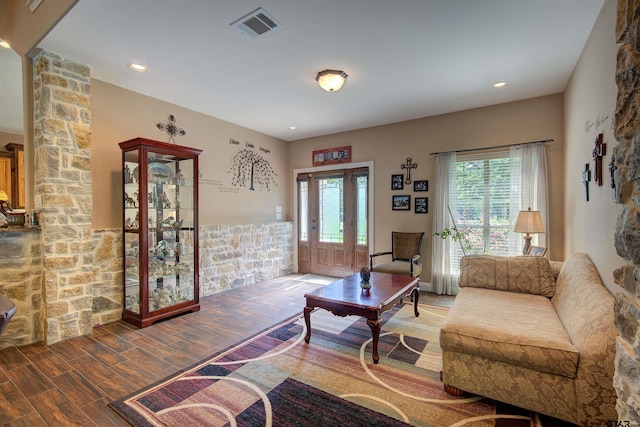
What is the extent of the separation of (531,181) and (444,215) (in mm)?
1185

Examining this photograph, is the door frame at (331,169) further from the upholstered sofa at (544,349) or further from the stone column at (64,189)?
the stone column at (64,189)

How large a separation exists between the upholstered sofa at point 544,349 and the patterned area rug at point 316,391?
0.20m

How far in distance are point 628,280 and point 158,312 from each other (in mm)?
3937

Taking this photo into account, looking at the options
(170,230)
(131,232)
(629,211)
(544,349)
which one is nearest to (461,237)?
(544,349)

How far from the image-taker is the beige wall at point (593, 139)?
2.04 m

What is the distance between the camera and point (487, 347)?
74.1 inches

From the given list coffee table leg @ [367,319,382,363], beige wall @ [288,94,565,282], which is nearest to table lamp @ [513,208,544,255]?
beige wall @ [288,94,565,282]

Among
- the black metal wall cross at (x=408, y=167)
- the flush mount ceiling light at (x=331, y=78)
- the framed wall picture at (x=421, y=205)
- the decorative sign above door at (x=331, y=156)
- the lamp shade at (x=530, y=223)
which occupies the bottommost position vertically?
the lamp shade at (x=530, y=223)

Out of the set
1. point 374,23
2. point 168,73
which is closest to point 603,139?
point 374,23

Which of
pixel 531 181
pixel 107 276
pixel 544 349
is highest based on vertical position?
pixel 531 181

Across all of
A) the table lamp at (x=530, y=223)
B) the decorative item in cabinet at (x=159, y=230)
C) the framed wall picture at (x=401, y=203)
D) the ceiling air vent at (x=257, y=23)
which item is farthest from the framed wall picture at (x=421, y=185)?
the decorative item in cabinet at (x=159, y=230)

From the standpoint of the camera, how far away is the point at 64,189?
9.61ft

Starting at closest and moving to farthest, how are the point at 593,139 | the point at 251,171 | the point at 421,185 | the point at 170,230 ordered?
the point at 593,139 → the point at 170,230 → the point at 421,185 → the point at 251,171

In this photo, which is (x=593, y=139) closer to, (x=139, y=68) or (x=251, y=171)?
(x=139, y=68)
